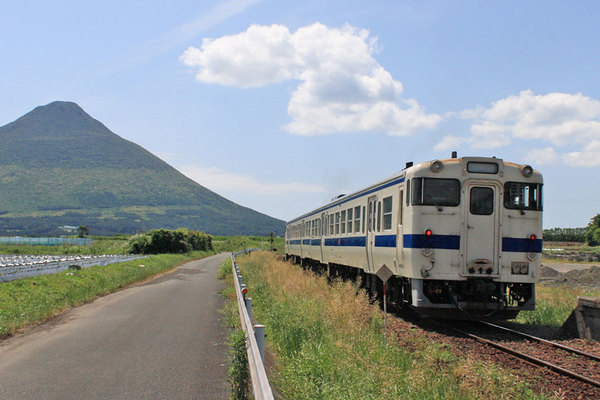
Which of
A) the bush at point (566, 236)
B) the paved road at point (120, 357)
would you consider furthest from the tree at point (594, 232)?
the paved road at point (120, 357)

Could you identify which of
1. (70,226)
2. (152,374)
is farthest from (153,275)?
(70,226)

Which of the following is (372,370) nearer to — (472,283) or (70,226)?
(472,283)

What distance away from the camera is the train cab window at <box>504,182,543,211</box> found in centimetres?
1228

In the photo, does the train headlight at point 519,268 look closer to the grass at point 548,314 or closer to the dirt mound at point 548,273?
the grass at point 548,314

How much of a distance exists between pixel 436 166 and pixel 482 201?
123cm

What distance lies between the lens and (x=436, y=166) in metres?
12.2

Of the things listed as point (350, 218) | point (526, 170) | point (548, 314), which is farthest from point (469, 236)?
point (350, 218)

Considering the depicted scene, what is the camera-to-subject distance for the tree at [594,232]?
83.8 m

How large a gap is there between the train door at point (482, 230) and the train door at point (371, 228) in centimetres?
338

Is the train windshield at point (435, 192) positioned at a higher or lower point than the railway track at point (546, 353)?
higher

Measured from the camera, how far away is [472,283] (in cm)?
1219

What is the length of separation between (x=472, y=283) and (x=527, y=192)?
88.4 inches

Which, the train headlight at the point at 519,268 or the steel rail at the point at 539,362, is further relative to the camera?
the train headlight at the point at 519,268

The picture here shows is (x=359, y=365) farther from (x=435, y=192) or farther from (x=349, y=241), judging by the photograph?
(x=349, y=241)
